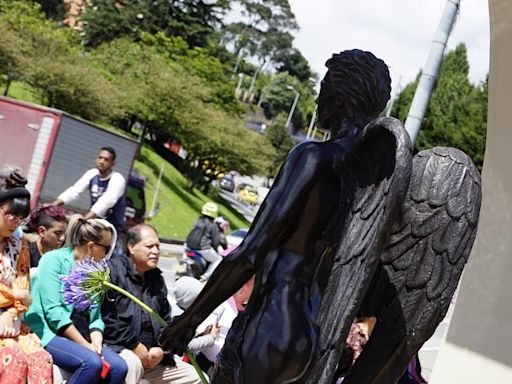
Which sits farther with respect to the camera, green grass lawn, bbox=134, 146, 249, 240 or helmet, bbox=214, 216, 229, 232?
green grass lawn, bbox=134, 146, 249, 240

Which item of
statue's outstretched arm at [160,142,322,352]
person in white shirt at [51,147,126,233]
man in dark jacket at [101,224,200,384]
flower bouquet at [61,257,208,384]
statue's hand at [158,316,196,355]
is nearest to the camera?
statue's outstretched arm at [160,142,322,352]

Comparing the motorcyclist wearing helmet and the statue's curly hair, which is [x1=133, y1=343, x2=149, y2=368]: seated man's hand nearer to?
the statue's curly hair

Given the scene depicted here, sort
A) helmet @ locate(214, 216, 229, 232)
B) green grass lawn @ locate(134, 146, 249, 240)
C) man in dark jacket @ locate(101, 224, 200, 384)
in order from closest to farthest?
man in dark jacket @ locate(101, 224, 200, 384) < helmet @ locate(214, 216, 229, 232) < green grass lawn @ locate(134, 146, 249, 240)

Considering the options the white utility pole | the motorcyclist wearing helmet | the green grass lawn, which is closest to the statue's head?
the white utility pole

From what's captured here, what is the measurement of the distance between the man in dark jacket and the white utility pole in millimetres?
3708

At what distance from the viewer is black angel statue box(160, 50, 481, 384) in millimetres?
2695

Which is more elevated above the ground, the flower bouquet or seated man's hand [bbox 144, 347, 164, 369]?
the flower bouquet

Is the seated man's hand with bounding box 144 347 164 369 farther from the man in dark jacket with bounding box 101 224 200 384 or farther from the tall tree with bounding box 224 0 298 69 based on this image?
the tall tree with bounding box 224 0 298 69

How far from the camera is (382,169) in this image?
266 centimetres

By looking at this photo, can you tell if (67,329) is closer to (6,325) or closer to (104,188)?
(6,325)

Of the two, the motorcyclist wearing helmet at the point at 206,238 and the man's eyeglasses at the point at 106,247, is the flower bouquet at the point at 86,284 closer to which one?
the man's eyeglasses at the point at 106,247

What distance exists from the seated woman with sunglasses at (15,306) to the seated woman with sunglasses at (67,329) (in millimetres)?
129

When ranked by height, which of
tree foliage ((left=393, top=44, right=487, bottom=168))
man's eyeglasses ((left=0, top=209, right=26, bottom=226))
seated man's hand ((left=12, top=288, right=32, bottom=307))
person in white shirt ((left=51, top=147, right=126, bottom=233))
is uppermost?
tree foliage ((left=393, top=44, right=487, bottom=168))

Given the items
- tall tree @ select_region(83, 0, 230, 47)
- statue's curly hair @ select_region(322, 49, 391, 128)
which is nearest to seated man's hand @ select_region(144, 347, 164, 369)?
statue's curly hair @ select_region(322, 49, 391, 128)
